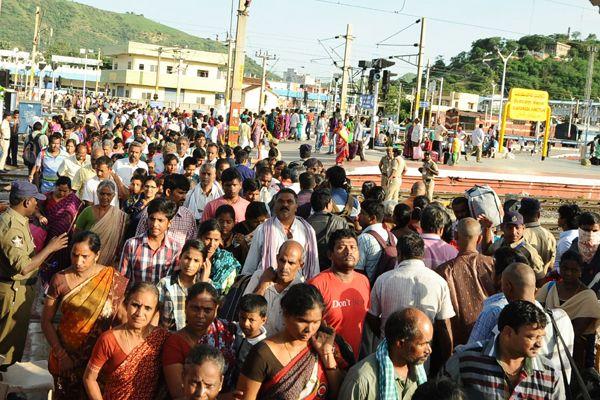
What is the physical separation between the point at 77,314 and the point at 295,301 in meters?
1.71

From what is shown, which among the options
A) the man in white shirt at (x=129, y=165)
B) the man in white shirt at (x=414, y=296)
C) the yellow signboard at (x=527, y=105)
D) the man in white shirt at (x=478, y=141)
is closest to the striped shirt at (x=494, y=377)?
the man in white shirt at (x=414, y=296)

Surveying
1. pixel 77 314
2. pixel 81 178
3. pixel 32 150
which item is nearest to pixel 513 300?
pixel 77 314

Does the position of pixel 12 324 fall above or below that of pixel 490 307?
below

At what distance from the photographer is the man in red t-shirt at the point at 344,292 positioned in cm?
490

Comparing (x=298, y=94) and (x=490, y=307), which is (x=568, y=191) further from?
(x=298, y=94)

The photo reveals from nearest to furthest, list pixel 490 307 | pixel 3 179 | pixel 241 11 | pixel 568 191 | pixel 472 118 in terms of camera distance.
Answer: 1. pixel 490 307
2. pixel 241 11
3. pixel 3 179
4. pixel 568 191
5. pixel 472 118

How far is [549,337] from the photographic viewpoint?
425 centimetres

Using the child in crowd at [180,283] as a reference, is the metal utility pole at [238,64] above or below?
above

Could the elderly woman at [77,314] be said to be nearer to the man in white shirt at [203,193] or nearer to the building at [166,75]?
the man in white shirt at [203,193]

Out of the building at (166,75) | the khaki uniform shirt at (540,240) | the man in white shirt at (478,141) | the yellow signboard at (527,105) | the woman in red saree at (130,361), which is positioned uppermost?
the building at (166,75)

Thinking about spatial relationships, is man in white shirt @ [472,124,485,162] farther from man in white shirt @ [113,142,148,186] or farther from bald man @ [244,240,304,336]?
bald man @ [244,240,304,336]

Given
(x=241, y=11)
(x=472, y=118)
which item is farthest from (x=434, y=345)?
(x=472, y=118)

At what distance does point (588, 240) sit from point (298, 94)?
90888mm

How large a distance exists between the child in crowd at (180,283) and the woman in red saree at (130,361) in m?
0.58
